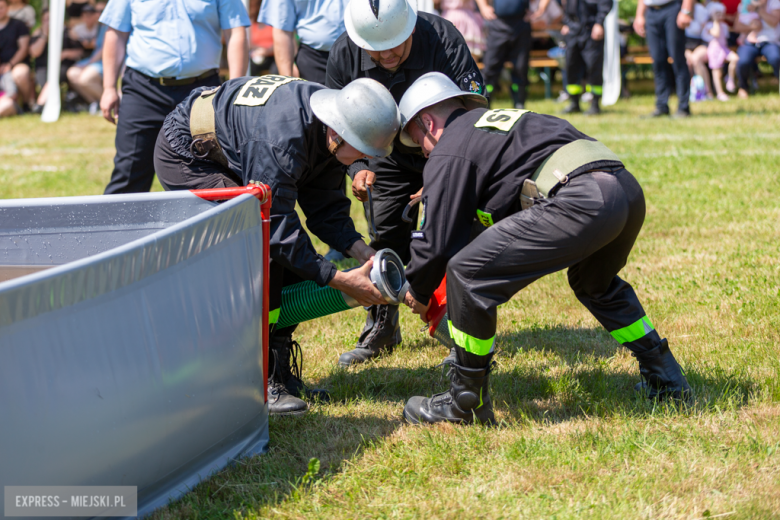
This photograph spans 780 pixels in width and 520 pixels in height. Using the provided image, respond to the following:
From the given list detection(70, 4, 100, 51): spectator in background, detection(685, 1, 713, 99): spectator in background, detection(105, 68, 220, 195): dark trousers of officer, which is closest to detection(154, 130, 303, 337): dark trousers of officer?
detection(105, 68, 220, 195): dark trousers of officer

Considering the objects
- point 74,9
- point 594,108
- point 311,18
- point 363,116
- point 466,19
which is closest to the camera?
point 363,116

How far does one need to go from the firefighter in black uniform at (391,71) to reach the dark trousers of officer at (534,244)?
0.87m

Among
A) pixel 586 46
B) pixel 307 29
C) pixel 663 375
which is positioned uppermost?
pixel 586 46

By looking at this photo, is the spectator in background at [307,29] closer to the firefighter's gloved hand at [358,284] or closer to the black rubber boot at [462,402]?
the firefighter's gloved hand at [358,284]

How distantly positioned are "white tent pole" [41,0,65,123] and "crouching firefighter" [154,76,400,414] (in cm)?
951

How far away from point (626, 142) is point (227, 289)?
7893 millimetres

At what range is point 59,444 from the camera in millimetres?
2227

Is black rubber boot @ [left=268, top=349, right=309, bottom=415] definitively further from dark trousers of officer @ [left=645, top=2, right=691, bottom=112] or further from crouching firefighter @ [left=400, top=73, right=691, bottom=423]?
dark trousers of officer @ [left=645, top=2, right=691, bottom=112]

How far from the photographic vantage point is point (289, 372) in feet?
12.5

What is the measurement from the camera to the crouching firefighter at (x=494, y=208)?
116 inches

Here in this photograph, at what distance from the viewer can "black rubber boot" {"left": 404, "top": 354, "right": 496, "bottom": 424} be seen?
318 cm

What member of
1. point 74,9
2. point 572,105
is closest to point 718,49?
point 572,105

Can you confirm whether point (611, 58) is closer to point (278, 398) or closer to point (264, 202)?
point (278, 398)

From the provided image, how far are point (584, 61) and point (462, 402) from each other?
10.5m
